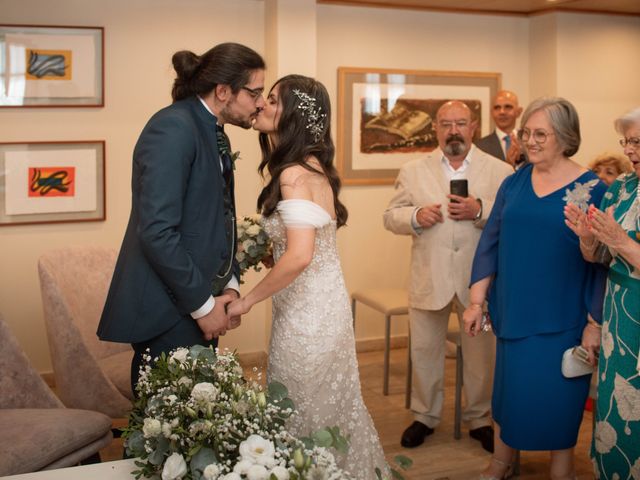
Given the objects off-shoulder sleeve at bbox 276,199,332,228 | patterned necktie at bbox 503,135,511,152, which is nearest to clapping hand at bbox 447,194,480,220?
off-shoulder sleeve at bbox 276,199,332,228

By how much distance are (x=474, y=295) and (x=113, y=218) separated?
2832 mm

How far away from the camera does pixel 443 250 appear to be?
13.6ft

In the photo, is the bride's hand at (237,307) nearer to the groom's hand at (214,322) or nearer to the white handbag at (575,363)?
the groom's hand at (214,322)

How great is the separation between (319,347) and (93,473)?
1.09m

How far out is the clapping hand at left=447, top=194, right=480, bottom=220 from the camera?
13.0 ft

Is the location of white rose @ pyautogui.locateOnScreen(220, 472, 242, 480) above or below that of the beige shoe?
above

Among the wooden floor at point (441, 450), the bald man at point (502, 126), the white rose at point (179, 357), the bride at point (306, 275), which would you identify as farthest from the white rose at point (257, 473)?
the bald man at point (502, 126)

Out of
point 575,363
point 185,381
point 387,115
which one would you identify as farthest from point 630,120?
point 387,115

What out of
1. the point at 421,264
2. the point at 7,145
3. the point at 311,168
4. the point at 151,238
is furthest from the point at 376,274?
the point at 151,238

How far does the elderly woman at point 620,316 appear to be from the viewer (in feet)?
9.30

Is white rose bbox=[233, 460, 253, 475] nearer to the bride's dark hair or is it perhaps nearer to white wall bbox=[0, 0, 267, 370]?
the bride's dark hair

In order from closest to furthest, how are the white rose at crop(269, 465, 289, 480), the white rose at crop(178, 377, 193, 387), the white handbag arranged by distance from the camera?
1. the white rose at crop(269, 465, 289, 480)
2. the white rose at crop(178, 377, 193, 387)
3. the white handbag

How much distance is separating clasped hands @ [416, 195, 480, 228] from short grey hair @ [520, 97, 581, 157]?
2.59 feet

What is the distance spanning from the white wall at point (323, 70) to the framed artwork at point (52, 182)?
69 mm
